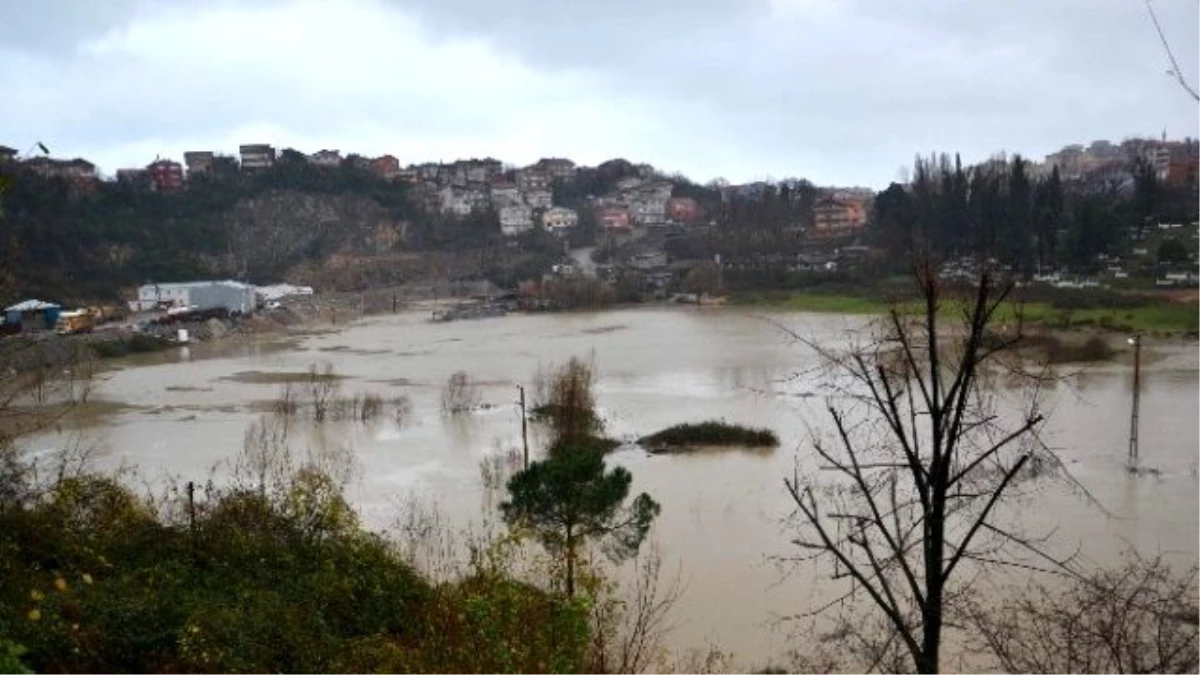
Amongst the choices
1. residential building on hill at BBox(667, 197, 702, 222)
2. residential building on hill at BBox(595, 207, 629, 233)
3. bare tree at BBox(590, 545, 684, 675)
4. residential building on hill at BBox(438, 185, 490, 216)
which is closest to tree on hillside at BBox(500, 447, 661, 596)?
bare tree at BBox(590, 545, 684, 675)

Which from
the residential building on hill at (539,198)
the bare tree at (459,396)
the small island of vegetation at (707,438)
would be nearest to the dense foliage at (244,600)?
the small island of vegetation at (707,438)

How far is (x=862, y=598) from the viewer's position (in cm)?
1027

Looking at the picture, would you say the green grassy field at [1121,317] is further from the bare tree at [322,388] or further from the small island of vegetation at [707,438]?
the bare tree at [322,388]

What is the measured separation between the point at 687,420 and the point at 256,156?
6855 cm

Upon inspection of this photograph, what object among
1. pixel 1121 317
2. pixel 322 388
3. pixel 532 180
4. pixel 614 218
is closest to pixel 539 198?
pixel 532 180

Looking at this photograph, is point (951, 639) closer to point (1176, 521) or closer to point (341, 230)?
point (1176, 521)

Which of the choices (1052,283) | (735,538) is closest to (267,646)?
(735,538)

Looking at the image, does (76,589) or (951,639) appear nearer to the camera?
(76,589)

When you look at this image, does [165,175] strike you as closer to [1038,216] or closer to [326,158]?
[326,158]

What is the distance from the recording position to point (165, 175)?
7194 cm

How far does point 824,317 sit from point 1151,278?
12.7 meters

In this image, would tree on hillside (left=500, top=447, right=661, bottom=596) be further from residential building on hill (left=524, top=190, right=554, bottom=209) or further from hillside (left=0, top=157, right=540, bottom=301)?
residential building on hill (left=524, top=190, right=554, bottom=209)

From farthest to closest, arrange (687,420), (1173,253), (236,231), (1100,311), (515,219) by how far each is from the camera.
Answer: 1. (515,219)
2. (236,231)
3. (1173,253)
4. (1100,311)
5. (687,420)

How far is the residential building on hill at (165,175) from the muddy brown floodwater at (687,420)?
40.2 meters
